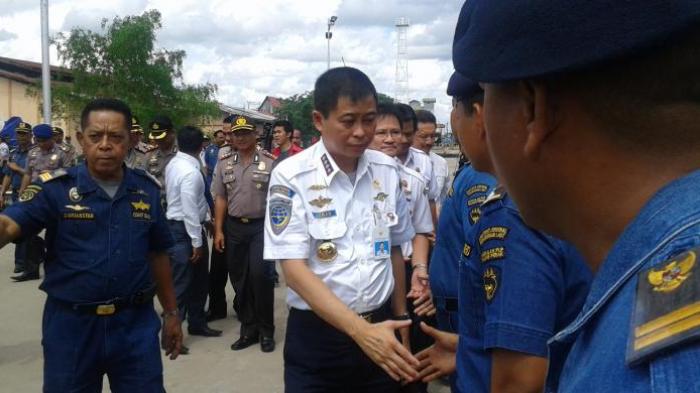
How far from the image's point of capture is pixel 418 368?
2170mm

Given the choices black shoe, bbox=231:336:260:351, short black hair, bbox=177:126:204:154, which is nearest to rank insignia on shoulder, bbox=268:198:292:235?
black shoe, bbox=231:336:260:351

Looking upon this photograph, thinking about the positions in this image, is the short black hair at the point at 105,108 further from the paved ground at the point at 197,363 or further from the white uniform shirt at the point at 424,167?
the white uniform shirt at the point at 424,167

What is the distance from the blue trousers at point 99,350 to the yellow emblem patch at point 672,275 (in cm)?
288

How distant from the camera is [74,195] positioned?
3025 mm

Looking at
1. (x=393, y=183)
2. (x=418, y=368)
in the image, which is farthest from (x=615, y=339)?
(x=393, y=183)

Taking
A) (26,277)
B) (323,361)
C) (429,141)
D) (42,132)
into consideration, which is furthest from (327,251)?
(42,132)

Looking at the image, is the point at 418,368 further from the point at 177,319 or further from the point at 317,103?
the point at 177,319

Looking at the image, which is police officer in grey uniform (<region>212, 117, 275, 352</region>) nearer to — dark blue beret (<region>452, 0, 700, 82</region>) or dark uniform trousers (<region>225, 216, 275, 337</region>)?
dark uniform trousers (<region>225, 216, 275, 337</region>)

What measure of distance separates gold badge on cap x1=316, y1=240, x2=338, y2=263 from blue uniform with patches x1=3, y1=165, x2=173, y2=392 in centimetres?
109

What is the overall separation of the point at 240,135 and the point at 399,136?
5.87 ft

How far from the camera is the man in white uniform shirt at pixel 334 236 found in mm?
2617

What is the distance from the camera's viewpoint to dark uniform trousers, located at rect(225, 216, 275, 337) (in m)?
5.70

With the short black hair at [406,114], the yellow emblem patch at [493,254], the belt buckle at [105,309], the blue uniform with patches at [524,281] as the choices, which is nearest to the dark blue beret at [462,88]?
the blue uniform with patches at [524,281]

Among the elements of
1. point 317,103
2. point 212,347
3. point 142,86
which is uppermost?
point 142,86
